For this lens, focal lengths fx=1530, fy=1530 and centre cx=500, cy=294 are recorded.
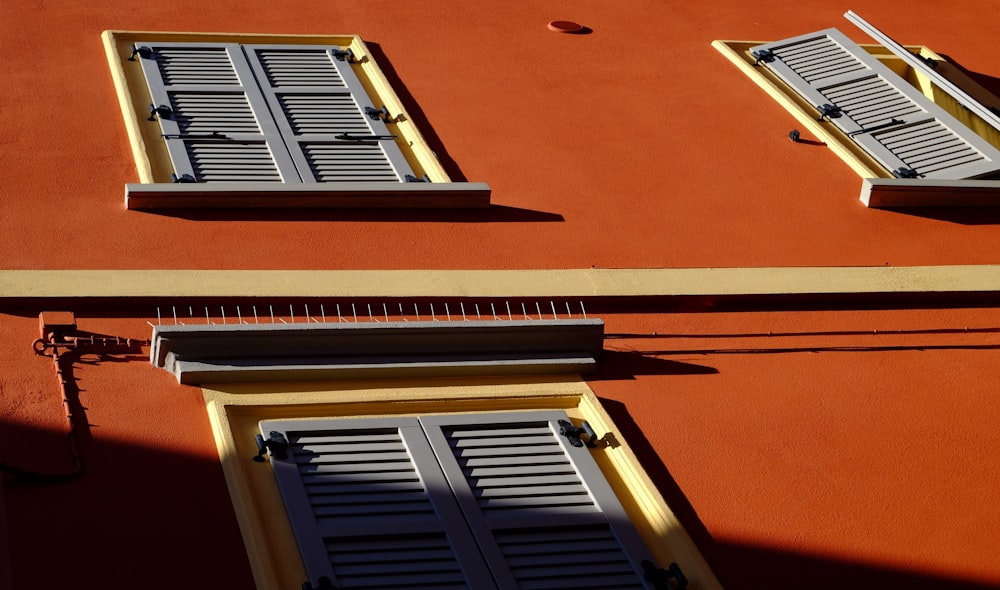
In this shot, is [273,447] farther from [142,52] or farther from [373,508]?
[142,52]

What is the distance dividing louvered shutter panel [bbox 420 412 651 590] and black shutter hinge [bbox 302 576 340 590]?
664 mm

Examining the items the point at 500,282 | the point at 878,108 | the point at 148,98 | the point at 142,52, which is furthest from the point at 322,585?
the point at 878,108

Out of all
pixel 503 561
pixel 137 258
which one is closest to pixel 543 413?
pixel 503 561

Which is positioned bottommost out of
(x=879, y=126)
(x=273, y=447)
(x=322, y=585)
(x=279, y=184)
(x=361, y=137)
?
(x=322, y=585)

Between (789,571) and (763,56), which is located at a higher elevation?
(763,56)

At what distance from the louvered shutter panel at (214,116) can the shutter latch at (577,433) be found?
251 centimetres

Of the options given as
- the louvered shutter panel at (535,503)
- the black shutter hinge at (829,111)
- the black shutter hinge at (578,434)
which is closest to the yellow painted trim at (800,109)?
the black shutter hinge at (829,111)

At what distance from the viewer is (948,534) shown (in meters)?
6.62

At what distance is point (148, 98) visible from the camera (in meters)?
9.20

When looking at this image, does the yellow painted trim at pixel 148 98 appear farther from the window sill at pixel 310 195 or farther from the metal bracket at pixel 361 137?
the window sill at pixel 310 195

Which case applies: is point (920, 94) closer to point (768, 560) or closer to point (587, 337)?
point (587, 337)

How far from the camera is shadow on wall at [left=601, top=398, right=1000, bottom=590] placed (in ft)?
20.4

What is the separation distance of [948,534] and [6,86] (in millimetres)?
5977

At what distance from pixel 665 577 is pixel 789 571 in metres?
0.59
